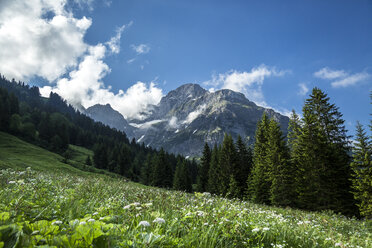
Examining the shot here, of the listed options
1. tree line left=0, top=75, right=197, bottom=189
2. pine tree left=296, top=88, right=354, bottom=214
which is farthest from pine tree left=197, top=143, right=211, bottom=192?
pine tree left=296, top=88, right=354, bottom=214

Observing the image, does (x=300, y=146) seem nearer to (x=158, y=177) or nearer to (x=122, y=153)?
(x=158, y=177)


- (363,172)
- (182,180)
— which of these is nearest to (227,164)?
(182,180)

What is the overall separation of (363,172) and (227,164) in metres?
25.5

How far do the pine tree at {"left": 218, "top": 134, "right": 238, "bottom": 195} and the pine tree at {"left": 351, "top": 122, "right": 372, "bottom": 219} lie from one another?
2340 centimetres

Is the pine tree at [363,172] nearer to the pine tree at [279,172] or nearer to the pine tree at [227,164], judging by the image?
the pine tree at [279,172]

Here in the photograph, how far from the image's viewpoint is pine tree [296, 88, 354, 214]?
2417 centimetres

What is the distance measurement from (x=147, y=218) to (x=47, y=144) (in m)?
108

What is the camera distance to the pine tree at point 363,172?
21.1 metres

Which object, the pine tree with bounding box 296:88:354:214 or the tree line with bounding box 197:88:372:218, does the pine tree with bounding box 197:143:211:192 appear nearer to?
the tree line with bounding box 197:88:372:218

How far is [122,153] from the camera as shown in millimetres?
96875

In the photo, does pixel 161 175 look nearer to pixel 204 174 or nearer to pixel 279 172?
pixel 204 174

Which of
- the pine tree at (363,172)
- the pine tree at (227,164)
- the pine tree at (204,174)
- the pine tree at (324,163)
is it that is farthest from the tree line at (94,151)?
the pine tree at (363,172)

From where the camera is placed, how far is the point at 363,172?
2225cm

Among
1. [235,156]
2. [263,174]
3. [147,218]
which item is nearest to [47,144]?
[235,156]
